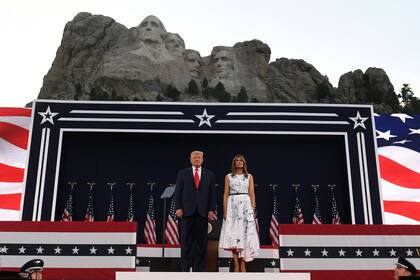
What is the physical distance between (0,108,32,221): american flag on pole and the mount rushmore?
60.3 metres

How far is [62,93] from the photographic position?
254 ft

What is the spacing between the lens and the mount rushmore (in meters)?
74.2

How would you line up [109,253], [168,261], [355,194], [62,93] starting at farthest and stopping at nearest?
[62,93], [355,194], [168,261], [109,253]

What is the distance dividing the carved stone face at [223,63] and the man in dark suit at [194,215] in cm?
7543

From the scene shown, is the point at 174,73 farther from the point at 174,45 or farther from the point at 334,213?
the point at 334,213

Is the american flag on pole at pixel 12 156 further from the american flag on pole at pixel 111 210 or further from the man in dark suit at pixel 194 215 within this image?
the man in dark suit at pixel 194 215

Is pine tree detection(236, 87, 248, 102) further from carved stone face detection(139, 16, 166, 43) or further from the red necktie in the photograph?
the red necktie

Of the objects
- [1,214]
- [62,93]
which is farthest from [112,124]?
[62,93]

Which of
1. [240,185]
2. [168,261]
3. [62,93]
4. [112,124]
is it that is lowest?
[168,261]

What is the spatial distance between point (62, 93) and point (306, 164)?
71310 millimetres

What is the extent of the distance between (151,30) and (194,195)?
80.6m

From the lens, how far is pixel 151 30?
8425 cm

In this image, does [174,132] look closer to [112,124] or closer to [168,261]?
[112,124]

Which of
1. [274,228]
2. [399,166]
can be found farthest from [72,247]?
[399,166]
